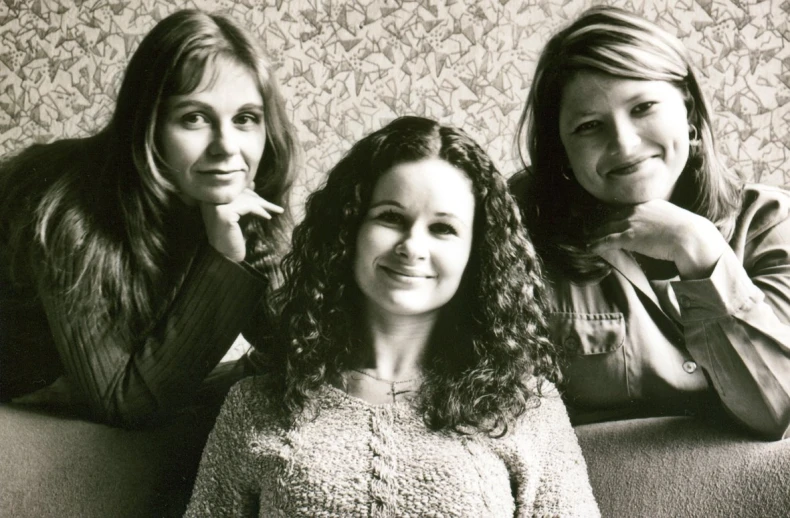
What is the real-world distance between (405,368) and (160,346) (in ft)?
1.19

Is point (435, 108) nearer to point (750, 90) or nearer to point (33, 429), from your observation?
point (750, 90)

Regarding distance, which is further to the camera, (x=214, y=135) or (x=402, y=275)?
(x=214, y=135)

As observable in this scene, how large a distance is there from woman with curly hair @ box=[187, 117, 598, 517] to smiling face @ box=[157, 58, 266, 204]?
0.49 feet

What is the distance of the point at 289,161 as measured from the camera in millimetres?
1153

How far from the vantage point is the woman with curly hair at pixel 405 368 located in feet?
2.93

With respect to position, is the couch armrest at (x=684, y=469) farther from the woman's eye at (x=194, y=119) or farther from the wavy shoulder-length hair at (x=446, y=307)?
the woman's eye at (x=194, y=119)

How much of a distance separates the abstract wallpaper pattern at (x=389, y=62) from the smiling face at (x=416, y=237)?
0.96ft

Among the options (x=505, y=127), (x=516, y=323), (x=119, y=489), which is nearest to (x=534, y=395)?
(x=516, y=323)

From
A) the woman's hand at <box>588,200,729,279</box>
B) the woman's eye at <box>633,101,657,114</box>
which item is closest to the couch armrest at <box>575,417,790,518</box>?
the woman's hand at <box>588,200,729,279</box>

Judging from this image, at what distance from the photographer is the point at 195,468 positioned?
1096 mm

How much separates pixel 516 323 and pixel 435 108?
0.40 metres

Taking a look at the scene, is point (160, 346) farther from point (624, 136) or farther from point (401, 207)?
point (624, 136)

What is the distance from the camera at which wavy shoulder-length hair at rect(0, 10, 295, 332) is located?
1065 mm

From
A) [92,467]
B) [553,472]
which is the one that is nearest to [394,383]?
[553,472]
